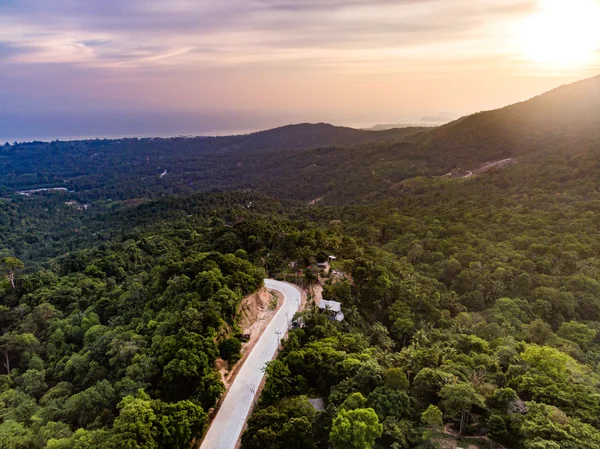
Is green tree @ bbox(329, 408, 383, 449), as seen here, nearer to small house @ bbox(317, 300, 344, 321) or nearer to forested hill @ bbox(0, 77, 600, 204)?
small house @ bbox(317, 300, 344, 321)

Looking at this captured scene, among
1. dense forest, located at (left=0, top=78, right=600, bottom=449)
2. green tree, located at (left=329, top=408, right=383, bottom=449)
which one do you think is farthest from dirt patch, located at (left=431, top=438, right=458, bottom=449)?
green tree, located at (left=329, top=408, right=383, bottom=449)

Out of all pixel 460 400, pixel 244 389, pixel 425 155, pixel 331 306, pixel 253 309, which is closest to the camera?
pixel 460 400

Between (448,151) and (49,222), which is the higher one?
(448,151)

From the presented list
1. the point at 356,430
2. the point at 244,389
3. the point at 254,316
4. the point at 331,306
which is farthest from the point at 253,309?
the point at 356,430

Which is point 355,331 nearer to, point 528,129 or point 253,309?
point 253,309

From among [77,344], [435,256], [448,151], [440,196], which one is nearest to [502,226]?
[435,256]

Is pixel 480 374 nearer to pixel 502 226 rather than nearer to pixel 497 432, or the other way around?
pixel 497 432
